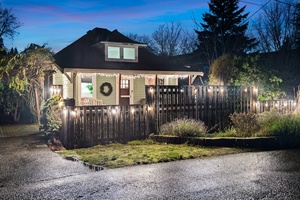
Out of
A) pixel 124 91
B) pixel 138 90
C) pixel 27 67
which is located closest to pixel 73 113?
pixel 27 67

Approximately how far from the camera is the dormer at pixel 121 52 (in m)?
20.8

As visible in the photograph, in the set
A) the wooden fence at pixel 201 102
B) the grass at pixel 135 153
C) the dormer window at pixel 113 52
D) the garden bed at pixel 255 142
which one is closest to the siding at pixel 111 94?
the dormer window at pixel 113 52

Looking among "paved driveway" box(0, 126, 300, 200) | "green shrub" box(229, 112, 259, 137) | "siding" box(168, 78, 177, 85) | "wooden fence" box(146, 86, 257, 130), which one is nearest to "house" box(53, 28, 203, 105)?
"siding" box(168, 78, 177, 85)

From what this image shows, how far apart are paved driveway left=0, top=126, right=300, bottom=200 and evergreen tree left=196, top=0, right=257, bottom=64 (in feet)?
95.2

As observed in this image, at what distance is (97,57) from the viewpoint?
20.6 meters

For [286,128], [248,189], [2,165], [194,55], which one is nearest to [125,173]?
[248,189]

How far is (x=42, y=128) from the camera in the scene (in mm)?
13523

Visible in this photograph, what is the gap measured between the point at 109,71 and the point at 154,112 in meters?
7.32

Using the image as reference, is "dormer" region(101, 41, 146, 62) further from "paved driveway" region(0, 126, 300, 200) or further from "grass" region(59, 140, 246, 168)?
"paved driveway" region(0, 126, 300, 200)

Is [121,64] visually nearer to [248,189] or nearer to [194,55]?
[248,189]

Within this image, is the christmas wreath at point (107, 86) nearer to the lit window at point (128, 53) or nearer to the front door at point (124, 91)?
the front door at point (124, 91)

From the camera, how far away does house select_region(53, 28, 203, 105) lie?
19438 mm

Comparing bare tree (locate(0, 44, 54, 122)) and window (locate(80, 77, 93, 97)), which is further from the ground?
bare tree (locate(0, 44, 54, 122))

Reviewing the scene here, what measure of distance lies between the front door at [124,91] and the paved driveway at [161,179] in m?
12.4
